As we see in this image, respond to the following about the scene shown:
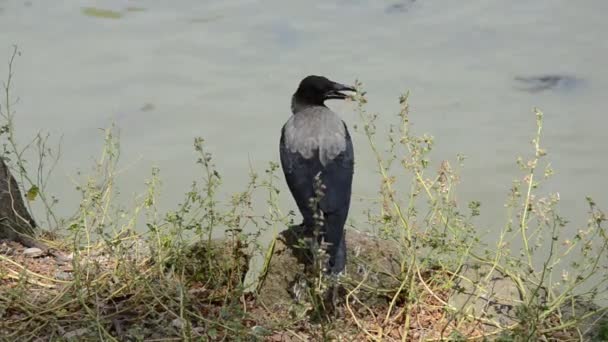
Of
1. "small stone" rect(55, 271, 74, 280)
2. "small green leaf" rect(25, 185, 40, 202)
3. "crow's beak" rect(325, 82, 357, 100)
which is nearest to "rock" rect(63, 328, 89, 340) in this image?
"small stone" rect(55, 271, 74, 280)

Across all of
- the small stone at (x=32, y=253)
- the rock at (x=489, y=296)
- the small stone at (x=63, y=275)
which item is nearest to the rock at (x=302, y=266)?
the rock at (x=489, y=296)

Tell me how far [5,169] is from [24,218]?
275mm

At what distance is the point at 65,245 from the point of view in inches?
198

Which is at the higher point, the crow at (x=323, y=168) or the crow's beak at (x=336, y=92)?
the crow's beak at (x=336, y=92)

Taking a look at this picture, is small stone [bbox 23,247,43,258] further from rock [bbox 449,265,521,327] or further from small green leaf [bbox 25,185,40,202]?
rock [bbox 449,265,521,327]

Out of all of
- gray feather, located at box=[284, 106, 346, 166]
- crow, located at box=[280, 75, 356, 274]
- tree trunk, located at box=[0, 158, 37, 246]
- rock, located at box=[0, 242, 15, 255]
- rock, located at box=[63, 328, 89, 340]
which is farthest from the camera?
tree trunk, located at box=[0, 158, 37, 246]

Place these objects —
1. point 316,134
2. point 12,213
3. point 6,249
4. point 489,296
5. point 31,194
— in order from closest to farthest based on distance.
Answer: point 489,296 → point 316,134 → point 6,249 → point 12,213 → point 31,194

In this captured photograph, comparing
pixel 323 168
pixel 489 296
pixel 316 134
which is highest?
pixel 316 134

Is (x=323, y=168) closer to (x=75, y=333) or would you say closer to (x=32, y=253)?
(x=75, y=333)

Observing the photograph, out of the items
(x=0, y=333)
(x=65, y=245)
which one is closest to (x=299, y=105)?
(x=65, y=245)

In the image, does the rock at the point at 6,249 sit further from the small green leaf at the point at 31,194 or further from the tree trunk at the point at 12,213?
the small green leaf at the point at 31,194

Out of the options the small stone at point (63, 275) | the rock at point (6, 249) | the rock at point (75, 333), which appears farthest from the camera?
the rock at point (6, 249)

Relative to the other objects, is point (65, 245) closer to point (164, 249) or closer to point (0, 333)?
point (164, 249)

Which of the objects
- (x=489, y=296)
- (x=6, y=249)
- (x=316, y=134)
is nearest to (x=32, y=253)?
(x=6, y=249)
